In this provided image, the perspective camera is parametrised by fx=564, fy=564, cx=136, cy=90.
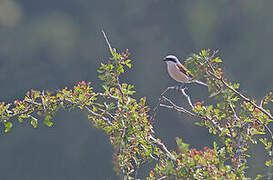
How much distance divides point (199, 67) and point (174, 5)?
7.67m

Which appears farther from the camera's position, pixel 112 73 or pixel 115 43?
pixel 115 43

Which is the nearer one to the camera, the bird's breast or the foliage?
the foliage

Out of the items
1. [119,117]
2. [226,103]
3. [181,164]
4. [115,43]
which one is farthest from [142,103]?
[115,43]

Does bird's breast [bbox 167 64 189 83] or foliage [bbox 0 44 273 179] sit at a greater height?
bird's breast [bbox 167 64 189 83]

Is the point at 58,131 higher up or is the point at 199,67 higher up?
the point at 58,131

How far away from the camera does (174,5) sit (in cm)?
948

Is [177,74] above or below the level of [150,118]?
above

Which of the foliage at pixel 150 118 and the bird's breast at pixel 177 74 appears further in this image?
the bird's breast at pixel 177 74

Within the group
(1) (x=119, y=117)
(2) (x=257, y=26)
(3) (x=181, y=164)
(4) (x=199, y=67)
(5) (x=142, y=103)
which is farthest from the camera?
(2) (x=257, y=26)

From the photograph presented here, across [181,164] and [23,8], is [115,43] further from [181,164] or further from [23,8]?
[181,164]

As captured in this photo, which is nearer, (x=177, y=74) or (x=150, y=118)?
(x=150, y=118)

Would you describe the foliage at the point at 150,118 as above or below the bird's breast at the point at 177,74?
below

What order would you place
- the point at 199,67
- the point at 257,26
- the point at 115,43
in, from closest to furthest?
1. the point at 199,67
2. the point at 115,43
3. the point at 257,26

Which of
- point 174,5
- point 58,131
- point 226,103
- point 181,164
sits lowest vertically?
point 181,164
